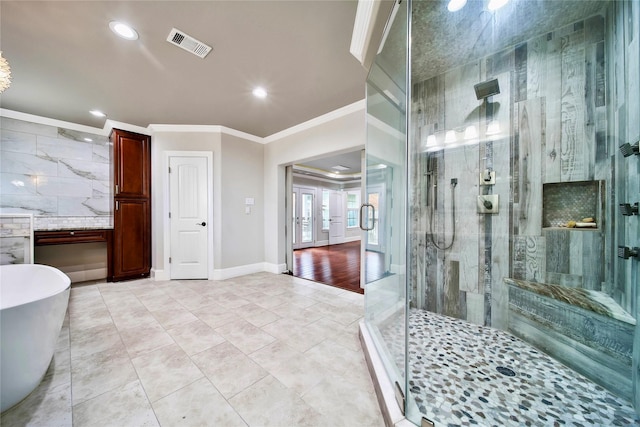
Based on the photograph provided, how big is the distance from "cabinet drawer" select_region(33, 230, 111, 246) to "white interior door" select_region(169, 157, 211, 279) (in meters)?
0.91

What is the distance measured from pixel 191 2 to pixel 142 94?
170 cm

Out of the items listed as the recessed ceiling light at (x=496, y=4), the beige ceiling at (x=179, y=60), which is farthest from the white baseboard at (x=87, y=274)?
the recessed ceiling light at (x=496, y=4)

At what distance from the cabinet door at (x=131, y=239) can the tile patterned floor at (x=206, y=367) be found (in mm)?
815

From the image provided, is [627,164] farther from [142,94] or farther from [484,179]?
[142,94]

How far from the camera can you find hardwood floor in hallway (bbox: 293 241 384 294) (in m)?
2.61

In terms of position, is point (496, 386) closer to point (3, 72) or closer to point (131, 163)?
point (3, 72)

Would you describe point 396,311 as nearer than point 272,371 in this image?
No

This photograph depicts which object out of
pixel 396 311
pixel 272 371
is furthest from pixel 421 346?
pixel 272 371

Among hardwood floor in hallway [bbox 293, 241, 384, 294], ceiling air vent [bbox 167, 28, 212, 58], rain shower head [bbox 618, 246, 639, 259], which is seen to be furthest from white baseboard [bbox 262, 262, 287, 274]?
rain shower head [bbox 618, 246, 639, 259]

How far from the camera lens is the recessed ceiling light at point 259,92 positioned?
102 inches

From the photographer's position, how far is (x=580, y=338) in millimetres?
1488

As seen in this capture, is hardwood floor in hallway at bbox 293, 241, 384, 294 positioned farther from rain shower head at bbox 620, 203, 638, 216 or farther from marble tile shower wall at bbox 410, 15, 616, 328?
rain shower head at bbox 620, 203, 638, 216

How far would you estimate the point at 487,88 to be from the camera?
202 cm

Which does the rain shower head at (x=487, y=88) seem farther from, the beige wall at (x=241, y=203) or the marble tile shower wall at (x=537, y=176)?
the beige wall at (x=241, y=203)
